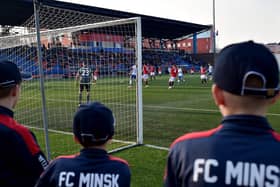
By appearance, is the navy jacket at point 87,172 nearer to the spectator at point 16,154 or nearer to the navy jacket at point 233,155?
the spectator at point 16,154

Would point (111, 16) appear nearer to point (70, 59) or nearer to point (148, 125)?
point (70, 59)

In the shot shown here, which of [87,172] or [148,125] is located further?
[148,125]

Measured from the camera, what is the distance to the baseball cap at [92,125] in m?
1.91

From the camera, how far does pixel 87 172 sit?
1826 mm

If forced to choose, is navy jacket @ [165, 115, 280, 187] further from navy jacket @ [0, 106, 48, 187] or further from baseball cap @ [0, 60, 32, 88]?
baseball cap @ [0, 60, 32, 88]

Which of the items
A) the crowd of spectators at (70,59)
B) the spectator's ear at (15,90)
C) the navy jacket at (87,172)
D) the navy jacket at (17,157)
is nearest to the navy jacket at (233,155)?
the navy jacket at (87,172)

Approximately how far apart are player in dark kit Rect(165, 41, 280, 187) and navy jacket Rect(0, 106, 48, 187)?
1.11 meters

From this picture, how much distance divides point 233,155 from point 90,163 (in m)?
0.85

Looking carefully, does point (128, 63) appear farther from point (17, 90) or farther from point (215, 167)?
point (215, 167)

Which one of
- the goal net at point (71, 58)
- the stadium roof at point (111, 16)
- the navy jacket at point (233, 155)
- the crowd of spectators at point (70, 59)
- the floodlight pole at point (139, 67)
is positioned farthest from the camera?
the stadium roof at point (111, 16)

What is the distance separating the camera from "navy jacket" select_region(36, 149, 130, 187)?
1819 mm

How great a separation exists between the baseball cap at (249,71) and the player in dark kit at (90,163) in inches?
32.5

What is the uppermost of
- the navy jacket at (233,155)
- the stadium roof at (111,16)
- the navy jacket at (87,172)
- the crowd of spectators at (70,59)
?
the stadium roof at (111,16)

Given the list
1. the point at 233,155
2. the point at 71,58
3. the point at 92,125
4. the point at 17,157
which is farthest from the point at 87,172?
the point at 71,58
